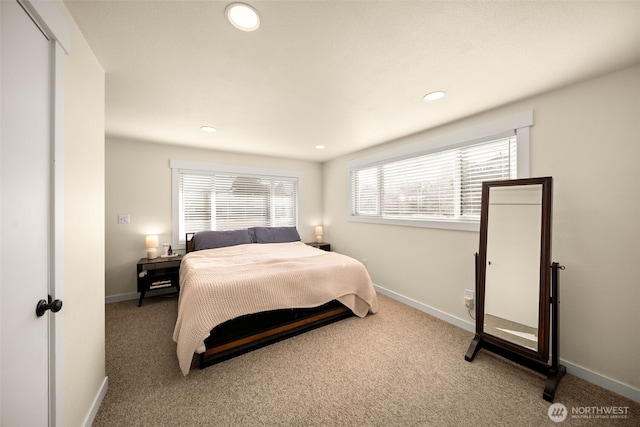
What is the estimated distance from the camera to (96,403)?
150 centimetres

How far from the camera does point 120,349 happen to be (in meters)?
2.20

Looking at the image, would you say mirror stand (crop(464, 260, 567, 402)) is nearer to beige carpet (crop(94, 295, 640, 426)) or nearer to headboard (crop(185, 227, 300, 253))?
beige carpet (crop(94, 295, 640, 426))

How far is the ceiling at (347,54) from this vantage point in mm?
1190

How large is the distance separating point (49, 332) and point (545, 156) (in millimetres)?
3506

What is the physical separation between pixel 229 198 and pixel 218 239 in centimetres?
87

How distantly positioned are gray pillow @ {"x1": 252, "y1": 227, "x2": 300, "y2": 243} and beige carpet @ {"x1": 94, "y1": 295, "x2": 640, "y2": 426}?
6.71ft

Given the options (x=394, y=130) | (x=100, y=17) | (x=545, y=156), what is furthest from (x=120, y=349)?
(x=545, y=156)

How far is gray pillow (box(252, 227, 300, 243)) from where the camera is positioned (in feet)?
13.8

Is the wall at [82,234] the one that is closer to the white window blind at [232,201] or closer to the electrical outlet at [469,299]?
the white window blind at [232,201]

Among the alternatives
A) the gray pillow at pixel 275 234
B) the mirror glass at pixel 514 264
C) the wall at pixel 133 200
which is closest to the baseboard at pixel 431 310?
the mirror glass at pixel 514 264

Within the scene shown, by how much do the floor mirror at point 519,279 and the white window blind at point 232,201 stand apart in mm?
3500

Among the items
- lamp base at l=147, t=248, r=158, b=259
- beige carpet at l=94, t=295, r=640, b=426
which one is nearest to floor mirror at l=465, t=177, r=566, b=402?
beige carpet at l=94, t=295, r=640, b=426

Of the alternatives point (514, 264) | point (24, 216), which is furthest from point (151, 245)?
point (514, 264)

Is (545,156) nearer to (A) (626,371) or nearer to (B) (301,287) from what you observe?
(A) (626,371)
